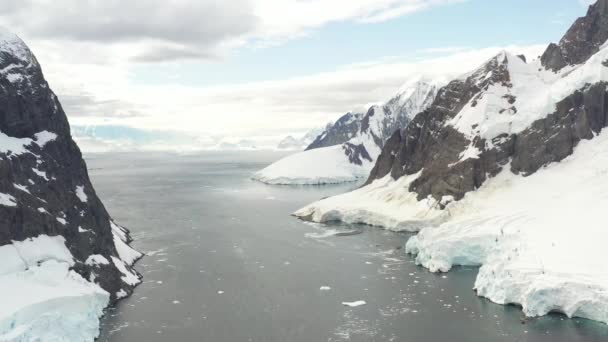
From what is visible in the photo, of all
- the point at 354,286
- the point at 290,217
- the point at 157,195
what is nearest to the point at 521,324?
the point at 354,286

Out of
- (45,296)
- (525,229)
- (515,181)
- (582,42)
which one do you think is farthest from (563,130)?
(45,296)

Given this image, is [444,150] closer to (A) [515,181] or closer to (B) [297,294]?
(A) [515,181]

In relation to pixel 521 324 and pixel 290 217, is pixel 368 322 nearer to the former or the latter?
pixel 521 324

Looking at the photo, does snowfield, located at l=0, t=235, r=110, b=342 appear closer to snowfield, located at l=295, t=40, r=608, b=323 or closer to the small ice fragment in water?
the small ice fragment in water

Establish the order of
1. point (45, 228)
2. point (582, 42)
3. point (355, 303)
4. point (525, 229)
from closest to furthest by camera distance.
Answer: point (45, 228) → point (355, 303) → point (525, 229) → point (582, 42)

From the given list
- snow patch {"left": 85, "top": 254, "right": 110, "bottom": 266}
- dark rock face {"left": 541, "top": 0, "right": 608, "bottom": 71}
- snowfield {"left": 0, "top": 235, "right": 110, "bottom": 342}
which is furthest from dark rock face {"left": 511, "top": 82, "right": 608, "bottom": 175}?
snowfield {"left": 0, "top": 235, "right": 110, "bottom": 342}

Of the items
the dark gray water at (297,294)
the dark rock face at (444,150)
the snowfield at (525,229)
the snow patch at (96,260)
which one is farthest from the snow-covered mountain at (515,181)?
the snow patch at (96,260)

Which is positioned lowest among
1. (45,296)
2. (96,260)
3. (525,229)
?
(45,296)
